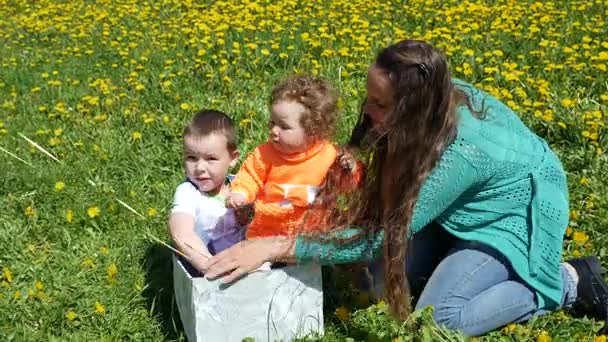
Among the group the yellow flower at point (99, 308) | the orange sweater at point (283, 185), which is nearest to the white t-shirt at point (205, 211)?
the orange sweater at point (283, 185)

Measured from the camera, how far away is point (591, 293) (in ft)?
9.21

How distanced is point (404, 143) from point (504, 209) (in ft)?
1.78

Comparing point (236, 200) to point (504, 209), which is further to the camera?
point (236, 200)

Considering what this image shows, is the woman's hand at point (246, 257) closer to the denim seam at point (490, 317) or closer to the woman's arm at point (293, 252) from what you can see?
the woman's arm at point (293, 252)

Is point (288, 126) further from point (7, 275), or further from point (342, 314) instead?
point (7, 275)

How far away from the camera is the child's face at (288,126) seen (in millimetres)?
2906

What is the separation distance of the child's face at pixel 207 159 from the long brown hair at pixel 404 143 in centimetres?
63

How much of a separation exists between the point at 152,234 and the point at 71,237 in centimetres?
36

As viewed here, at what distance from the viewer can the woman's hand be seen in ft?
8.13

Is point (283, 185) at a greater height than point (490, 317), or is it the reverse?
point (283, 185)

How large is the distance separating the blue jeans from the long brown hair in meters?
0.17

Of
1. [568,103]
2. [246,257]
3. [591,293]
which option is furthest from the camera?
[568,103]

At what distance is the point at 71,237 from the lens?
3.44m

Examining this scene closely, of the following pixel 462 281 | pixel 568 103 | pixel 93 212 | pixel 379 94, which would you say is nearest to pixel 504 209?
pixel 462 281
